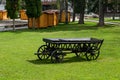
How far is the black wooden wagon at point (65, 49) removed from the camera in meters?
14.2

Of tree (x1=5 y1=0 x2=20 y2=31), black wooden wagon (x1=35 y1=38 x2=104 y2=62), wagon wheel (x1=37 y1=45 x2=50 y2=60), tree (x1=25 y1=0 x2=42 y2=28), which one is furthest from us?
tree (x1=25 y1=0 x2=42 y2=28)

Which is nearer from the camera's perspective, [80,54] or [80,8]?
[80,54]

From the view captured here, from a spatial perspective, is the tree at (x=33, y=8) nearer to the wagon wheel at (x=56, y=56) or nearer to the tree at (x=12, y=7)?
the tree at (x=12, y=7)

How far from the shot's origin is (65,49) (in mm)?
14688

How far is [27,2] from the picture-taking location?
35000mm

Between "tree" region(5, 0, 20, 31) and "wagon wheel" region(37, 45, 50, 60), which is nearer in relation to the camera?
"wagon wheel" region(37, 45, 50, 60)

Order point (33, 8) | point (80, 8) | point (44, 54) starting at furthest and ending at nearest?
1. point (80, 8)
2. point (33, 8)
3. point (44, 54)

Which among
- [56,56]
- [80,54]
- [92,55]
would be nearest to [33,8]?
[80,54]

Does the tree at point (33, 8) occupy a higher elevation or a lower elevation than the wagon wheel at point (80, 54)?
higher

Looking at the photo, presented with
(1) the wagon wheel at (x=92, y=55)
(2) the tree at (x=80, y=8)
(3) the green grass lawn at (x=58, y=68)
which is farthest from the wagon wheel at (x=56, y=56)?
(2) the tree at (x=80, y=8)

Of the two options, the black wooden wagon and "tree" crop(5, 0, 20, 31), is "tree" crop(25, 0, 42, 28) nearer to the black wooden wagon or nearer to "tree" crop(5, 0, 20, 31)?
"tree" crop(5, 0, 20, 31)

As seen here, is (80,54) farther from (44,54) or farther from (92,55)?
(44,54)

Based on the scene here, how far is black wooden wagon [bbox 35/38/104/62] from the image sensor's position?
46.6 feet

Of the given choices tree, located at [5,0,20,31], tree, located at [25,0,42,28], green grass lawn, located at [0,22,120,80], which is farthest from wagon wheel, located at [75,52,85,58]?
tree, located at [25,0,42,28]
